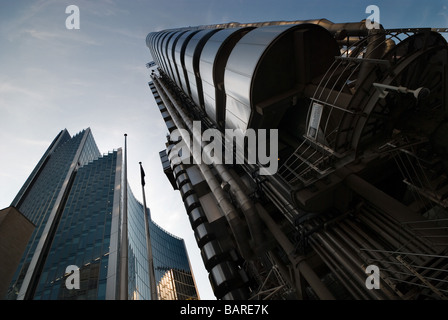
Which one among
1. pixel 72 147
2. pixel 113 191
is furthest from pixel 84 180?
pixel 72 147

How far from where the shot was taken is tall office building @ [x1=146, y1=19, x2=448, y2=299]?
7.04 m

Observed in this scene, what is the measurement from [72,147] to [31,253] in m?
75.7

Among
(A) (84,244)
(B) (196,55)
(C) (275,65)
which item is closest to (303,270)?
(C) (275,65)

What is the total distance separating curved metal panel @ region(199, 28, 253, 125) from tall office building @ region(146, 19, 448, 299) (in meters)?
0.10

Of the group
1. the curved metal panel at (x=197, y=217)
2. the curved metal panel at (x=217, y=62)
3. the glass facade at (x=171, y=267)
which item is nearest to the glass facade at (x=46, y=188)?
the glass facade at (x=171, y=267)

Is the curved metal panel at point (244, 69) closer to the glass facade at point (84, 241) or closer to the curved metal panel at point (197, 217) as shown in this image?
the curved metal panel at point (197, 217)

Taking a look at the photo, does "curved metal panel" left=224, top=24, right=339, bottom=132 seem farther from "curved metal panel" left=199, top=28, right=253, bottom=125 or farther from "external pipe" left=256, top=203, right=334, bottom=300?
"external pipe" left=256, top=203, right=334, bottom=300

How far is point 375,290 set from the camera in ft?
20.7

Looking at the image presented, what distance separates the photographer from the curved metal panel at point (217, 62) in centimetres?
1491

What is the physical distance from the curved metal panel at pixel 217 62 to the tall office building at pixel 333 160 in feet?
0.32

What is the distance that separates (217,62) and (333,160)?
34.0 feet

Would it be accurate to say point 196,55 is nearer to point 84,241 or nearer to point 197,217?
point 197,217

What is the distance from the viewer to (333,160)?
9.06m
